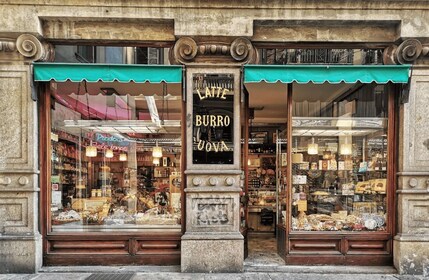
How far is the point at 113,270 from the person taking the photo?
646 cm

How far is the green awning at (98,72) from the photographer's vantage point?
6.30 meters

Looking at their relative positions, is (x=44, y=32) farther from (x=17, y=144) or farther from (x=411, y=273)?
(x=411, y=273)

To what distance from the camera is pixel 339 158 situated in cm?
766

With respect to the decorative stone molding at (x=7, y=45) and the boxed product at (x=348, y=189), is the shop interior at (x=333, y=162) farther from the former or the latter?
the decorative stone molding at (x=7, y=45)

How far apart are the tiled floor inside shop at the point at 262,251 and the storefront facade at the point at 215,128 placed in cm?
30

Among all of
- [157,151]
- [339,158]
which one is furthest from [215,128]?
[339,158]

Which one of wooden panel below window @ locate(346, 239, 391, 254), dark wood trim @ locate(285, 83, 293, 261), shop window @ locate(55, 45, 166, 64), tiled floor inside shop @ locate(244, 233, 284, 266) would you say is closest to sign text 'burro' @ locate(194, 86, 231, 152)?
shop window @ locate(55, 45, 166, 64)

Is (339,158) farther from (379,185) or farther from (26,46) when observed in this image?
(26,46)

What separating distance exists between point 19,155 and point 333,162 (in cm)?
647

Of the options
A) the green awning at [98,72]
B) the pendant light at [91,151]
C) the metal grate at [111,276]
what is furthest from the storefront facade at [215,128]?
the pendant light at [91,151]

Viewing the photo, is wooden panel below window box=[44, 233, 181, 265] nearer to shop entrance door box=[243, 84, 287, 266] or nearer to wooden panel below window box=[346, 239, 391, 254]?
shop entrance door box=[243, 84, 287, 266]

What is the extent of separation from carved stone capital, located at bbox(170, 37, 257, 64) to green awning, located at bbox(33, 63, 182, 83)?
0.37 m

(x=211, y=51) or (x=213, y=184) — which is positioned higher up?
(x=211, y=51)

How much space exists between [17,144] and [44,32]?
86.6 inches
